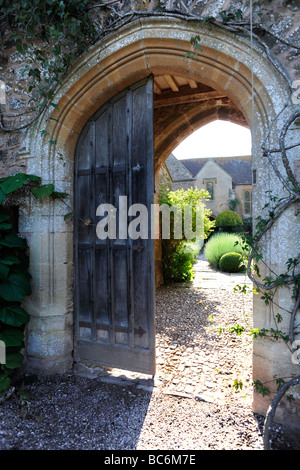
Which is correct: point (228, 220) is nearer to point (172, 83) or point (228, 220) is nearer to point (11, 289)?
point (172, 83)

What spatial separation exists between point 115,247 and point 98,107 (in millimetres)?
1375

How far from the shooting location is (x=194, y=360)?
10.3 ft

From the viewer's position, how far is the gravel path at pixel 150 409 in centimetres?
188

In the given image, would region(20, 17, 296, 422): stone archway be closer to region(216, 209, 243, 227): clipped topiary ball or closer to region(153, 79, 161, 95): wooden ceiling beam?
region(153, 79, 161, 95): wooden ceiling beam

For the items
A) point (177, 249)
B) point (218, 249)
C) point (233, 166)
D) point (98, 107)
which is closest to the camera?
point (98, 107)

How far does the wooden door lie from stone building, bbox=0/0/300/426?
1 cm

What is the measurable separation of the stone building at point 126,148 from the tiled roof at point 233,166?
19.4 meters

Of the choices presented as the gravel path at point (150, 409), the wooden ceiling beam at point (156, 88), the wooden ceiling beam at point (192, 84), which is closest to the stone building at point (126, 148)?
the gravel path at point (150, 409)

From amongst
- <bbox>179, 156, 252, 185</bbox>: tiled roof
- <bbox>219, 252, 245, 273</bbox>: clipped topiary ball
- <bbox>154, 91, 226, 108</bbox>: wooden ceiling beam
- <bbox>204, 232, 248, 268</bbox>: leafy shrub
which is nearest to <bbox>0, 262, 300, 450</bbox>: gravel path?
<bbox>154, 91, 226, 108</bbox>: wooden ceiling beam

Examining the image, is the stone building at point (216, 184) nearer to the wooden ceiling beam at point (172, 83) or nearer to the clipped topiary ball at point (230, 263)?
the clipped topiary ball at point (230, 263)

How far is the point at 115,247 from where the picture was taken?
2721 mm

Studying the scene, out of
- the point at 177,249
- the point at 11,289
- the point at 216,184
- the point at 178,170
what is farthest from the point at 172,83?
the point at 216,184

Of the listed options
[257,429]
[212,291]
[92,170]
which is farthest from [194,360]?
[212,291]

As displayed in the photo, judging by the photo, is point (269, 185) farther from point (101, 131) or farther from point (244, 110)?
point (101, 131)
